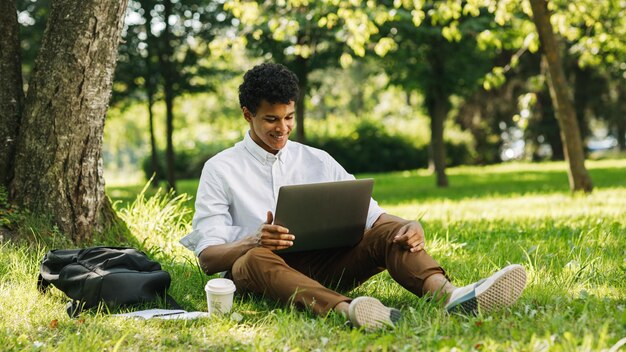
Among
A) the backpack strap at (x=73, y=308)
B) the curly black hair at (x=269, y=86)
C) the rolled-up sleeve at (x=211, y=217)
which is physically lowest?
the backpack strap at (x=73, y=308)

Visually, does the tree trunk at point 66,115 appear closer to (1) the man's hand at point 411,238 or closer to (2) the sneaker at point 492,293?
(1) the man's hand at point 411,238

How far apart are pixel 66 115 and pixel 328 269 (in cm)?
245

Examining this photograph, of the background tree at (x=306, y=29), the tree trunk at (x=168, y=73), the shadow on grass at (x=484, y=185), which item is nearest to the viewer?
the background tree at (x=306, y=29)

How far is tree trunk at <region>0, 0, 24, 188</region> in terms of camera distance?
5547 millimetres

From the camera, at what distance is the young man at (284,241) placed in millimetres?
3389

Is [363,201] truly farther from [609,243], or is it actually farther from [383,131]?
[383,131]

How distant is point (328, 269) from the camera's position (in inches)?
160

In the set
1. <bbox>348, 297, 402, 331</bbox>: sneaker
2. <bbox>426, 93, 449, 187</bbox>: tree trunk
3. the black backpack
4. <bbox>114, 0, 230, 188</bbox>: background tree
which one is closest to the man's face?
the black backpack

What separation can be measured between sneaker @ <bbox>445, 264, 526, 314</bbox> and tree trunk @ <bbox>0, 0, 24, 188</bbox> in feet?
12.0

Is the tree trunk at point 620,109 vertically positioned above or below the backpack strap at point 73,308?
above

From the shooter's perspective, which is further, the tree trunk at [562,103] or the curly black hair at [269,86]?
the tree trunk at [562,103]

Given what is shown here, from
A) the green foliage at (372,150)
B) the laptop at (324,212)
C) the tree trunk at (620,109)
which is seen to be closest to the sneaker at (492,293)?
the laptop at (324,212)

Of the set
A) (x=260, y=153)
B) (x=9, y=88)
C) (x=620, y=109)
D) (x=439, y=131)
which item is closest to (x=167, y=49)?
(x=439, y=131)

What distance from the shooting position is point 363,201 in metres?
3.78
